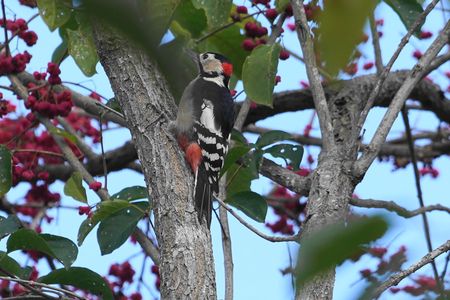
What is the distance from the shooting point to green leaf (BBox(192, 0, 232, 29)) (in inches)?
140

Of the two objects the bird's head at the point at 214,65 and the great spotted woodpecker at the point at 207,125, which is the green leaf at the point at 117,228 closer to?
the great spotted woodpecker at the point at 207,125

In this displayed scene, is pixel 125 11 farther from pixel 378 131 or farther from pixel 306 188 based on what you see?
pixel 306 188

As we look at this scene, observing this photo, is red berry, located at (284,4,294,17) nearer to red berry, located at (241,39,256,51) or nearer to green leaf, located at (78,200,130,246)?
red berry, located at (241,39,256,51)

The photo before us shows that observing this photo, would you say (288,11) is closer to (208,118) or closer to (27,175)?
(208,118)

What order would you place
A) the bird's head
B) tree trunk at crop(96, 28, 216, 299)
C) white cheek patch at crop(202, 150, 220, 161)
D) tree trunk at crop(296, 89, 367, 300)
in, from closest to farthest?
tree trunk at crop(96, 28, 216, 299)
tree trunk at crop(296, 89, 367, 300)
white cheek patch at crop(202, 150, 220, 161)
the bird's head

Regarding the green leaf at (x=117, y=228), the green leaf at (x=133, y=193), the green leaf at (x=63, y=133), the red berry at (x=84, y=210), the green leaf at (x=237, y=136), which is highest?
the green leaf at (x=237, y=136)

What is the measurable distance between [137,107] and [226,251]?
2.33 ft

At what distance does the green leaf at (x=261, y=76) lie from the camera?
314cm

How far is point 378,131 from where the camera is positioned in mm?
2695

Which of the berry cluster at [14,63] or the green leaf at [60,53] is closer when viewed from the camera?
the berry cluster at [14,63]

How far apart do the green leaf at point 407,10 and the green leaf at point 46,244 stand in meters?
1.73

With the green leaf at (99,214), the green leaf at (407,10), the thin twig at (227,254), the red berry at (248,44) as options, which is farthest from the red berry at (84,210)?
the green leaf at (407,10)

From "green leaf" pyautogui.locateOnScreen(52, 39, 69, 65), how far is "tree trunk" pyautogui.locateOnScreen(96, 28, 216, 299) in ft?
4.38

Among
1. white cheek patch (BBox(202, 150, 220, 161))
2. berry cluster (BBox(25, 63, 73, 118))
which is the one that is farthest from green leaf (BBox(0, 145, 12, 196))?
white cheek patch (BBox(202, 150, 220, 161))
